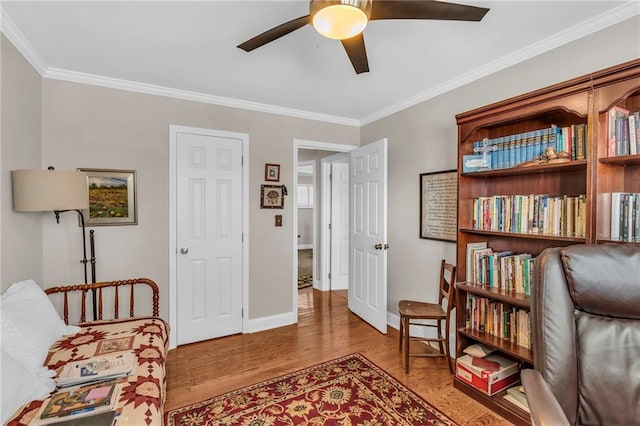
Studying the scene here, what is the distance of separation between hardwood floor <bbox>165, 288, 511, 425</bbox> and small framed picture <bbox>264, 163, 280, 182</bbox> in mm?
1664

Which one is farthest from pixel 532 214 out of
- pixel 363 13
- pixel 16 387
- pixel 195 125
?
pixel 195 125

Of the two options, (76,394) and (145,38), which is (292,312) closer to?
(76,394)

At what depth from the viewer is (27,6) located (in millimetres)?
1714

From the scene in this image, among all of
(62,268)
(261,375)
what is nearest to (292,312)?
(261,375)

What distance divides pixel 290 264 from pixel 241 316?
29.9 inches

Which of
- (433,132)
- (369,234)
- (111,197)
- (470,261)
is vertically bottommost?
(470,261)

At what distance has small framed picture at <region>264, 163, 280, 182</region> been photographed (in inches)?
133

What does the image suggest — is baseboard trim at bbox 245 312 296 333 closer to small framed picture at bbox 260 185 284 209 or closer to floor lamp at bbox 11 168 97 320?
small framed picture at bbox 260 185 284 209

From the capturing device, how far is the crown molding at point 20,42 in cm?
181

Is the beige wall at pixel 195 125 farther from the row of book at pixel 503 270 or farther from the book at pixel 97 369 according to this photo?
the book at pixel 97 369

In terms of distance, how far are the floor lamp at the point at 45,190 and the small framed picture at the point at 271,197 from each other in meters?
1.62

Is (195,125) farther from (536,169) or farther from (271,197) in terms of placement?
(536,169)

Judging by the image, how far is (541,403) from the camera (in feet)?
3.42

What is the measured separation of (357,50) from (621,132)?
145 centimetres
